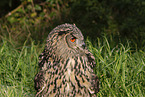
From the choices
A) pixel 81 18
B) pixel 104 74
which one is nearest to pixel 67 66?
pixel 104 74

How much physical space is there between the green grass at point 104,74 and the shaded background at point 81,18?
79cm

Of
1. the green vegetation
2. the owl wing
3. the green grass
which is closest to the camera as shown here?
the owl wing

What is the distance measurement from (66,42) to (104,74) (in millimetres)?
1012

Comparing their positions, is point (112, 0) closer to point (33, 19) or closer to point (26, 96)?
point (33, 19)

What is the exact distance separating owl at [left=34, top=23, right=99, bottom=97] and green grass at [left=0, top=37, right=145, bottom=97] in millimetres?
604

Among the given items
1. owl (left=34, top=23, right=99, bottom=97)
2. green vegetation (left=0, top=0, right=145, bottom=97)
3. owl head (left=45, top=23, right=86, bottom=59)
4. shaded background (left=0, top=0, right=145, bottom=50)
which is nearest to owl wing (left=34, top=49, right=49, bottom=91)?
owl (left=34, top=23, right=99, bottom=97)

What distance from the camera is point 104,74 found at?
3.37 meters

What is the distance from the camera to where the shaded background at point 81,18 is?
509 centimetres

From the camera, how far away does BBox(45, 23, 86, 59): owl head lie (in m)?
2.58

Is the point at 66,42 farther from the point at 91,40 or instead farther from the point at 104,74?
the point at 91,40

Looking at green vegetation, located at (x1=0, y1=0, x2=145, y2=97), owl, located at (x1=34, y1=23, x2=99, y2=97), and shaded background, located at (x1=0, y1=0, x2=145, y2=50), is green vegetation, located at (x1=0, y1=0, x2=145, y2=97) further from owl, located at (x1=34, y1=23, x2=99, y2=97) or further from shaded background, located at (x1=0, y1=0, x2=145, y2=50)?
owl, located at (x1=34, y1=23, x2=99, y2=97)

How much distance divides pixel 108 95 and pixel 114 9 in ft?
11.9

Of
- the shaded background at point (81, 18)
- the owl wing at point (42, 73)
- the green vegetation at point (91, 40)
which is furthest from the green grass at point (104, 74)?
the shaded background at point (81, 18)

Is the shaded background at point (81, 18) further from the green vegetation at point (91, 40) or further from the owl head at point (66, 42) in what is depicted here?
the owl head at point (66, 42)
